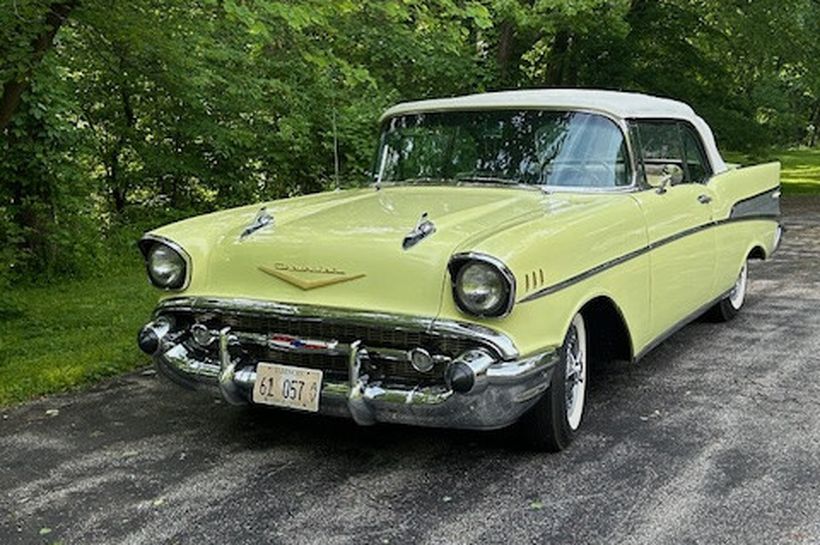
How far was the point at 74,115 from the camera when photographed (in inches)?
378

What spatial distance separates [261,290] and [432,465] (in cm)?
106

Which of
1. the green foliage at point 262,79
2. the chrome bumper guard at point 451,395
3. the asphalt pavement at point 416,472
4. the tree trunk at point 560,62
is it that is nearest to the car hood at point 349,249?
the chrome bumper guard at point 451,395

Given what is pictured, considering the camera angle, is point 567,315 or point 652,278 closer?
point 567,315

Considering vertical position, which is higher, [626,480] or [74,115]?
[74,115]

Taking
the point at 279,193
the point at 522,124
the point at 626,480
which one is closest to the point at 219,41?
the point at 279,193

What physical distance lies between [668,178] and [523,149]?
2.81 feet

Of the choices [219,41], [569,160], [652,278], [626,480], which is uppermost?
[219,41]

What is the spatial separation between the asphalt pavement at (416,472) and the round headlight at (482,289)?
29.6 inches

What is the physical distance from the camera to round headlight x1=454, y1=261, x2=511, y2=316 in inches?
130

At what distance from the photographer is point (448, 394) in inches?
132

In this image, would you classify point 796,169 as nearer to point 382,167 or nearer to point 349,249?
point 382,167

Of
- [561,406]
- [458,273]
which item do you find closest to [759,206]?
[561,406]

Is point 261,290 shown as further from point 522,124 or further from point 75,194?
point 75,194

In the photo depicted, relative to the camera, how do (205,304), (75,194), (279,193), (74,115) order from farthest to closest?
(279,193)
(74,115)
(75,194)
(205,304)
